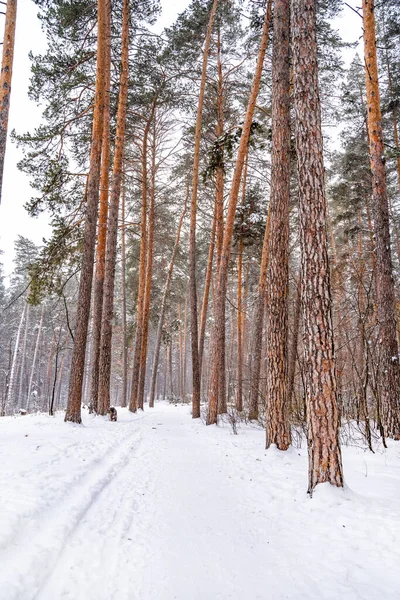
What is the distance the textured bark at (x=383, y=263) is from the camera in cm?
668

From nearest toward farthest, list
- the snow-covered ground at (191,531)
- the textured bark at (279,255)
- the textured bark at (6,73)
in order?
the snow-covered ground at (191,531) → the textured bark at (279,255) → the textured bark at (6,73)

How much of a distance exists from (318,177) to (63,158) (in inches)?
360

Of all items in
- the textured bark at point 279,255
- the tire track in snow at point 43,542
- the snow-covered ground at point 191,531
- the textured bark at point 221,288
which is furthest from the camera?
the textured bark at point 221,288

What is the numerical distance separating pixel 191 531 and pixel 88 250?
24.3 feet

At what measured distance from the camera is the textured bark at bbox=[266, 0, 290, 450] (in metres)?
5.49

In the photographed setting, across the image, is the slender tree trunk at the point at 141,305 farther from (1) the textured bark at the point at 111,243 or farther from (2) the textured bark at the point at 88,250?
(2) the textured bark at the point at 88,250

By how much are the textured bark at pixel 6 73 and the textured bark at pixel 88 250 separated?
2435mm

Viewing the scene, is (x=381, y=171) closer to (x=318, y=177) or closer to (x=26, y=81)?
(x=318, y=177)

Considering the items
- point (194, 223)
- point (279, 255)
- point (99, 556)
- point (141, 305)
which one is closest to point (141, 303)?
point (141, 305)

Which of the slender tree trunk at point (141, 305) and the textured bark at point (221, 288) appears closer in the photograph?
the textured bark at point (221, 288)

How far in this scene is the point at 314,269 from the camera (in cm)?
363

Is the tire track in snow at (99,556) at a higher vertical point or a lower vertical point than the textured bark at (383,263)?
lower

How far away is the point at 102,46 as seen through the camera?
8719mm

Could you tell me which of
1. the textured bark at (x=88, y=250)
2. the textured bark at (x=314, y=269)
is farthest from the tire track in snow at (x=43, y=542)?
the textured bark at (x=88, y=250)
